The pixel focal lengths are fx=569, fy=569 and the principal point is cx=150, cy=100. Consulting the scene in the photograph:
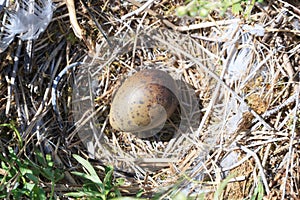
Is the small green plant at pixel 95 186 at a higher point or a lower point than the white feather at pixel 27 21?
lower

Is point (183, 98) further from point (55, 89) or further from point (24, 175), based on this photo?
point (24, 175)

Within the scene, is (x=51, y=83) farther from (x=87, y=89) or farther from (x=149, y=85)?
(x=149, y=85)

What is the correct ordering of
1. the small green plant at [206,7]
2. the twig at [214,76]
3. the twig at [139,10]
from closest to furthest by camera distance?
1. the small green plant at [206,7]
2. the twig at [214,76]
3. the twig at [139,10]

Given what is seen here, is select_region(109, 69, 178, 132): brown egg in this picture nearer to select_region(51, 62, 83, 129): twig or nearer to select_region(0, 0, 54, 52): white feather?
select_region(51, 62, 83, 129): twig

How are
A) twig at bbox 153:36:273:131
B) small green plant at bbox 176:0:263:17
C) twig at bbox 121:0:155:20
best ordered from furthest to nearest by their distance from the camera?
twig at bbox 121:0:155:20 < twig at bbox 153:36:273:131 < small green plant at bbox 176:0:263:17

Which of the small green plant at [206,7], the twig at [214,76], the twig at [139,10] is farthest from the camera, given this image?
the twig at [139,10]

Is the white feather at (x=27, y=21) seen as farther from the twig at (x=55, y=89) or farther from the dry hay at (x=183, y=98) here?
the twig at (x=55, y=89)

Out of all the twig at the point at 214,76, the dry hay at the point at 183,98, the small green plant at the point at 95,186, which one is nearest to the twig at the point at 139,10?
the dry hay at the point at 183,98

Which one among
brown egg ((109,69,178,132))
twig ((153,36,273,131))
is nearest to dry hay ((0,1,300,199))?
twig ((153,36,273,131))
